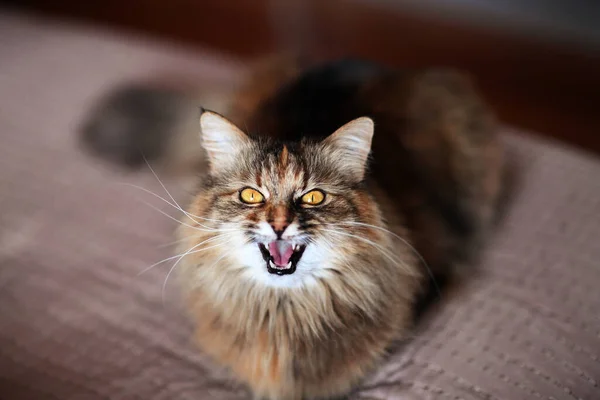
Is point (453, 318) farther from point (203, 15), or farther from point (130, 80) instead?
point (203, 15)

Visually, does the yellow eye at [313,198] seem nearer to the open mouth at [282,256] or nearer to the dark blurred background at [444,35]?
the open mouth at [282,256]

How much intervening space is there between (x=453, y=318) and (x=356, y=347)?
0.29m

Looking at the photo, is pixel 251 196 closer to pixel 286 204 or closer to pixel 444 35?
pixel 286 204

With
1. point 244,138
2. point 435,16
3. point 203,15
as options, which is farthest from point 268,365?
point 203,15

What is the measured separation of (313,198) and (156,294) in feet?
1.89

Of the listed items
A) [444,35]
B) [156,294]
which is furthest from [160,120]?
[444,35]

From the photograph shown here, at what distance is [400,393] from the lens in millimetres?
1151

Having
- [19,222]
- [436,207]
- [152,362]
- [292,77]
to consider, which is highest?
[292,77]

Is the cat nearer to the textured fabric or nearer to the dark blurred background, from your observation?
the textured fabric

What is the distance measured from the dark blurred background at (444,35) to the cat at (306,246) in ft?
4.95

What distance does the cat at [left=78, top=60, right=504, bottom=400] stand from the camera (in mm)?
1032

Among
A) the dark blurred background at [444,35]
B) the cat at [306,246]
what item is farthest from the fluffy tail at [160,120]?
the dark blurred background at [444,35]

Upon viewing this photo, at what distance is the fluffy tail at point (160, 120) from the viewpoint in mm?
1677

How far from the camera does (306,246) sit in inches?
39.9
